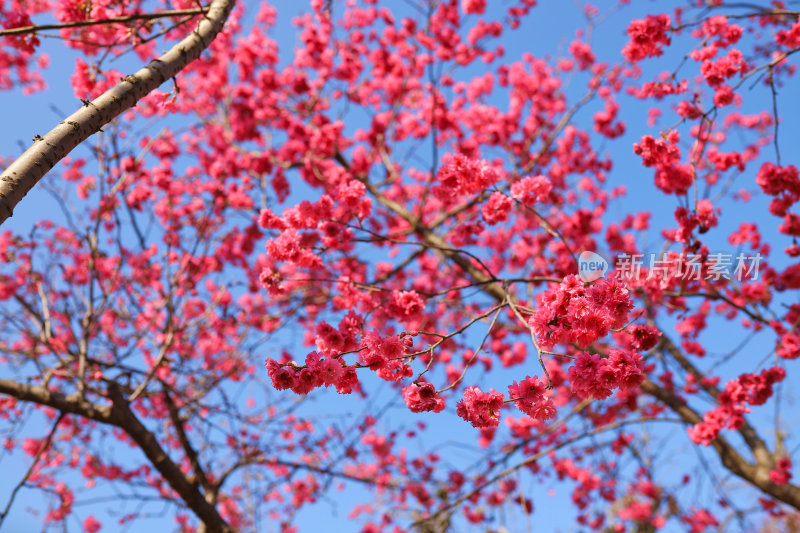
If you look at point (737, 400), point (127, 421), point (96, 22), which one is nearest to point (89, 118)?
point (96, 22)

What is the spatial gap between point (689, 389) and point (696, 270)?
8.99ft

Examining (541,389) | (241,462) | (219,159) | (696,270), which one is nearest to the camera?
(541,389)

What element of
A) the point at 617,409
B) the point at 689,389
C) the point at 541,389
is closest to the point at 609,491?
the point at 617,409

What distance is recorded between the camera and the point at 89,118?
226cm

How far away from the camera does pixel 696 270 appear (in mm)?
4523

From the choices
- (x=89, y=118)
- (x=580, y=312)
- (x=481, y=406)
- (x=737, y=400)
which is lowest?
(x=481, y=406)

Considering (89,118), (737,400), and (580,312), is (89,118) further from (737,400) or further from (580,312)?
(737,400)

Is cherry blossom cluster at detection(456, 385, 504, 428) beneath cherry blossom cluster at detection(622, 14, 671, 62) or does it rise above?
beneath

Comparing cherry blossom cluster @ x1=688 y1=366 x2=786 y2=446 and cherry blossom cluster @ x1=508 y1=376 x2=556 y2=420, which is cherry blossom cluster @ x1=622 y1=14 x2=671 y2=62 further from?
cherry blossom cluster @ x1=508 y1=376 x2=556 y2=420

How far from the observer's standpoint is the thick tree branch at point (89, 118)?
190 centimetres

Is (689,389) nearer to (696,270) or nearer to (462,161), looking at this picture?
(696,270)

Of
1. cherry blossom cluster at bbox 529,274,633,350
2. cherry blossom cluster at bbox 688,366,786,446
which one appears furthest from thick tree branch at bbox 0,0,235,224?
cherry blossom cluster at bbox 688,366,786,446

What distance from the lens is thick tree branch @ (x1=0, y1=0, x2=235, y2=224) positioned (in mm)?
1902

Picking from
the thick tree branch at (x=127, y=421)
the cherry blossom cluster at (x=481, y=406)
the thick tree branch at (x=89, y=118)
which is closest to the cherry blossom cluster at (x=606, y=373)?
the cherry blossom cluster at (x=481, y=406)
